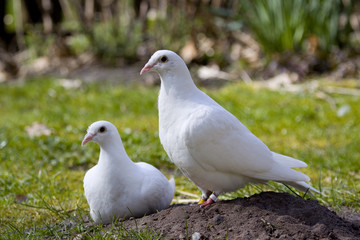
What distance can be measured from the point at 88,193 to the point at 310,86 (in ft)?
15.4

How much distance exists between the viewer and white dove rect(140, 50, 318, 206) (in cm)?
249

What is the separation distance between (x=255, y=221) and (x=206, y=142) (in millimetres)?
465

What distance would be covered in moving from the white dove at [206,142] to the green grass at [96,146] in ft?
1.45

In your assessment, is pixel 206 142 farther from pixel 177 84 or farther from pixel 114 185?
pixel 114 185

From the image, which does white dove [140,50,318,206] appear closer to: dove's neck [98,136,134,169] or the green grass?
dove's neck [98,136,134,169]

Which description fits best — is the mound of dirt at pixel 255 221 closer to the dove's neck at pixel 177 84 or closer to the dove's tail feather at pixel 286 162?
the dove's tail feather at pixel 286 162

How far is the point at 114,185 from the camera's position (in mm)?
2691

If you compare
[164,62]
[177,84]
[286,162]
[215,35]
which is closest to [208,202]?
[286,162]

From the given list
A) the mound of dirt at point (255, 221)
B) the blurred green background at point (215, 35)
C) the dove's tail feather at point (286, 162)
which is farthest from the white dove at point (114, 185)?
the blurred green background at point (215, 35)

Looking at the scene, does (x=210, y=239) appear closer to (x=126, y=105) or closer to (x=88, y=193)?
(x=88, y=193)

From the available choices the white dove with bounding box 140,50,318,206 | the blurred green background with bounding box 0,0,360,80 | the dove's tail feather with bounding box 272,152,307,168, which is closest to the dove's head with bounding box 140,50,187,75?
the white dove with bounding box 140,50,318,206

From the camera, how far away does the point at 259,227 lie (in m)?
2.37

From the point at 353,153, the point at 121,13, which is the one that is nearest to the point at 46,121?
Result: the point at 353,153

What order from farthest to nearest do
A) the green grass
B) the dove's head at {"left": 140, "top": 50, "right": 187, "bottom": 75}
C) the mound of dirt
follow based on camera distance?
the green grass, the dove's head at {"left": 140, "top": 50, "right": 187, "bottom": 75}, the mound of dirt
